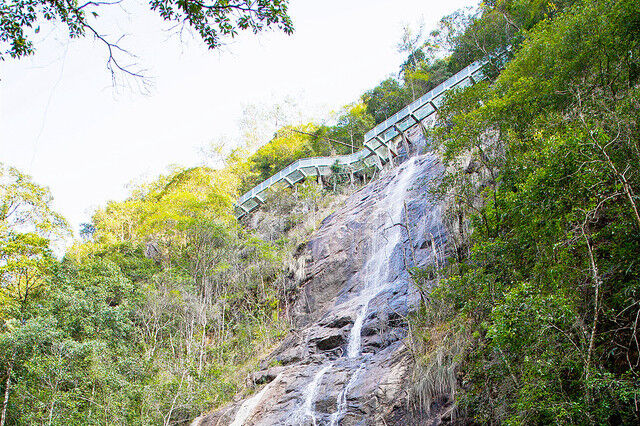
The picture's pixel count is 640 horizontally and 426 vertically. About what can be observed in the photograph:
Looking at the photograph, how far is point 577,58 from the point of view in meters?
8.98

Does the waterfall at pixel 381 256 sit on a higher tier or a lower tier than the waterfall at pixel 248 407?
higher

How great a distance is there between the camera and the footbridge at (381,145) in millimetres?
22897

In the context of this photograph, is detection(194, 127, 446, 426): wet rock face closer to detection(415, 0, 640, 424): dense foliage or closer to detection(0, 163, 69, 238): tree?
detection(415, 0, 640, 424): dense foliage

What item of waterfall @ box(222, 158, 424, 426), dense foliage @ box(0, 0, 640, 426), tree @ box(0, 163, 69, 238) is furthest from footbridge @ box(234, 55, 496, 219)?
tree @ box(0, 163, 69, 238)

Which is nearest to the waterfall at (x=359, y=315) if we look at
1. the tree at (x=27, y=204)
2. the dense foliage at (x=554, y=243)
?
the dense foliage at (x=554, y=243)

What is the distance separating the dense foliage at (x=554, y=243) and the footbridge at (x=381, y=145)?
1190cm

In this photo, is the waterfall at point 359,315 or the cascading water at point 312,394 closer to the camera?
the cascading water at point 312,394

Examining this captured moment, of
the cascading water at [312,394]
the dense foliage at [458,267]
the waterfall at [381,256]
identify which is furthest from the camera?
the waterfall at [381,256]

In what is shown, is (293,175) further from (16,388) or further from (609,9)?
(609,9)

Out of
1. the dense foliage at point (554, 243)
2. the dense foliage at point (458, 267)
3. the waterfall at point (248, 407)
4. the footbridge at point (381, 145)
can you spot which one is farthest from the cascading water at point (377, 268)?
the footbridge at point (381, 145)

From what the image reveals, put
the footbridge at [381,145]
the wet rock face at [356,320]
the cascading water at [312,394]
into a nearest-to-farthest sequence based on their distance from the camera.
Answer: the wet rock face at [356,320], the cascading water at [312,394], the footbridge at [381,145]

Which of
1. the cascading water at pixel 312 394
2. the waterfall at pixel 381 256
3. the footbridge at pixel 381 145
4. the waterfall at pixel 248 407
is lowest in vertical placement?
the cascading water at pixel 312 394

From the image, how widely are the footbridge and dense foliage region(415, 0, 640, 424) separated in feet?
39.1

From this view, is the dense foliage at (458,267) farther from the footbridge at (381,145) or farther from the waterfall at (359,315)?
the waterfall at (359,315)
